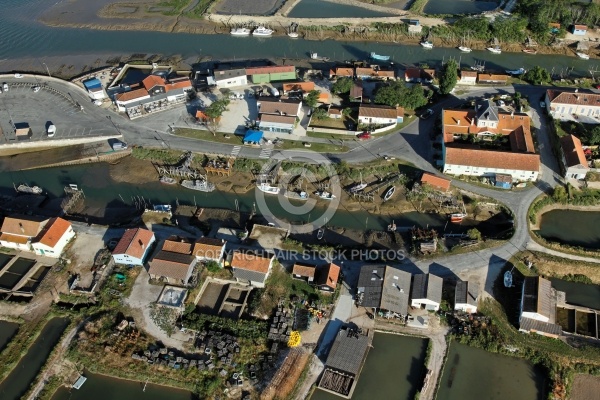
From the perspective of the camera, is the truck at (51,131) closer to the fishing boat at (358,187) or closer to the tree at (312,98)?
the tree at (312,98)

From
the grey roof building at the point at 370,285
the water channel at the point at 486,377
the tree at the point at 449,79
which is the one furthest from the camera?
Result: the tree at the point at 449,79

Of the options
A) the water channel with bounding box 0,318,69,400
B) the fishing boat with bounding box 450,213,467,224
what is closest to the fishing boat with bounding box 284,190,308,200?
the fishing boat with bounding box 450,213,467,224

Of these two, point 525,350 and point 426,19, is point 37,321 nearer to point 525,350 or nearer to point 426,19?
point 525,350

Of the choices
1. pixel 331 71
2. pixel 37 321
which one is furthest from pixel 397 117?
pixel 37 321

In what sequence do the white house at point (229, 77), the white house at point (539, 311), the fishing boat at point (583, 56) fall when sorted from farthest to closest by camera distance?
the fishing boat at point (583, 56), the white house at point (229, 77), the white house at point (539, 311)

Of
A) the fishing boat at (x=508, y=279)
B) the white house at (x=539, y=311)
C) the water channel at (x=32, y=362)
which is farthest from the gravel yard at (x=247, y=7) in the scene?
the white house at (x=539, y=311)

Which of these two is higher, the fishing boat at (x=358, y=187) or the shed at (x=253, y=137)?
the shed at (x=253, y=137)

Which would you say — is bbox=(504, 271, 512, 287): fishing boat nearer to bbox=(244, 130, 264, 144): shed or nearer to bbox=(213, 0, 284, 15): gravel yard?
bbox=(244, 130, 264, 144): shed
